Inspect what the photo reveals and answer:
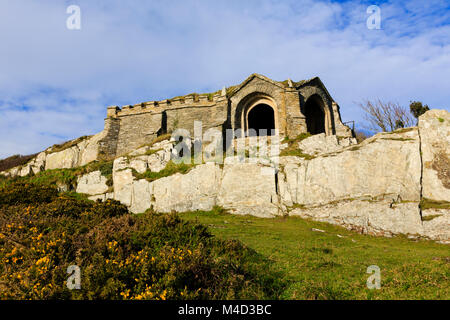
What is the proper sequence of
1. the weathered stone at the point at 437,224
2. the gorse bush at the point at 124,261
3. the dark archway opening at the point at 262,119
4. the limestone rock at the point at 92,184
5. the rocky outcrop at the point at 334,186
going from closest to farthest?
the gorse bush at the point at 124,261 → the weathered stone at the point at 437,224 → the rocky outcrop at the point at 334,186 → the limestone rock at the point at 92,184 → the dark archway opening at the point at 262,119

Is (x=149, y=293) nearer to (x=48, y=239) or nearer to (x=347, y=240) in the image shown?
(x=48, y=239)

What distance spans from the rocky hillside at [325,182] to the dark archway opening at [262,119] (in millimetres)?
12676

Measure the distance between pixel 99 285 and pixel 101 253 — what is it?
4.55ft

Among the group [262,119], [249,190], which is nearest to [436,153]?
[249,190]

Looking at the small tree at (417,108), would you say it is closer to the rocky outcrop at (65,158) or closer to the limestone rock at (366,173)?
the limestone rock at (366,173)

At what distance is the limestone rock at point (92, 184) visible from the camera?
2788 cm

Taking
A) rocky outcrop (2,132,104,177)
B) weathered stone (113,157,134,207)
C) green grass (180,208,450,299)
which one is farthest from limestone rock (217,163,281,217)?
rocky outcrop (2,132,104,177)

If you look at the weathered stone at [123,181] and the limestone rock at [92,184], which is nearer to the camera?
the weathered stone at [123,181]

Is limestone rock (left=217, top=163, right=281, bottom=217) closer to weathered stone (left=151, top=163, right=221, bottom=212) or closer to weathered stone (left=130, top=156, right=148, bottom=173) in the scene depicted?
weathered stone (left=151, top=163, right=221, bottom=212)

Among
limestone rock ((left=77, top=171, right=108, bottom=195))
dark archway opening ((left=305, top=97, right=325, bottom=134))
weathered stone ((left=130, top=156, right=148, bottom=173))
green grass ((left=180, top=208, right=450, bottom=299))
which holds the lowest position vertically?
green grass ((left=180, top=208, right=450, bottom=299))

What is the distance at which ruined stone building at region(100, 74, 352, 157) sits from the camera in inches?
1196

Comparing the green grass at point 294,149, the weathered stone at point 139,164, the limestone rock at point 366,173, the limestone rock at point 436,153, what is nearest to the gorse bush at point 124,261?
the limestone rock at point 366,173

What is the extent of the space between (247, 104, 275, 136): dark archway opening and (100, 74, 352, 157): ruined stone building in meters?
0.17
